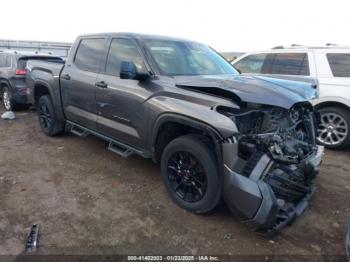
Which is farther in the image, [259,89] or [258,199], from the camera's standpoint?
[259,89]

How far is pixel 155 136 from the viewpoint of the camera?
3688 millimetres

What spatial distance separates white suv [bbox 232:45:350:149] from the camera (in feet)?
18.6

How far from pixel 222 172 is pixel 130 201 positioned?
4.47 ft

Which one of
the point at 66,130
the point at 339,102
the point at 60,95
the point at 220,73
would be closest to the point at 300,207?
the point at 220,73

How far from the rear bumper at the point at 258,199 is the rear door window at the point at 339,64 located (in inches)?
138

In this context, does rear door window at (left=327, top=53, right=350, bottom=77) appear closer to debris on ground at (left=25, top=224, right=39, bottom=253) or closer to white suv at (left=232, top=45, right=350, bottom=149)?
white suv at (left=232, top=45, right=350, bottom=149)

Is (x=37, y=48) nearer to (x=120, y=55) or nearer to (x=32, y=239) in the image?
(x=120, y=55)

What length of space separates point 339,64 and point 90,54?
451 centimetres

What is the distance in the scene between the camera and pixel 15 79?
7965mm

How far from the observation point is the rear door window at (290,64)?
6.14 meters

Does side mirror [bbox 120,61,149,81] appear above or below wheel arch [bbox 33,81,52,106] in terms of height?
above

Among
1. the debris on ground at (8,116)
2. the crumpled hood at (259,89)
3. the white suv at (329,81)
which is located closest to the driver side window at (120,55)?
the crumpled hood at (259,89)

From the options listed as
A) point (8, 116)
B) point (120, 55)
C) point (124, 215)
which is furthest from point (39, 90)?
point (124, 215)

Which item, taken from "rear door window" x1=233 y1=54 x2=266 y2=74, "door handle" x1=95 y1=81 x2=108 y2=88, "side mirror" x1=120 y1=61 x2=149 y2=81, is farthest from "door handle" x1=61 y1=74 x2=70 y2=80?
"rear door window" x1=233 y1=54 x2=266 y2=74
